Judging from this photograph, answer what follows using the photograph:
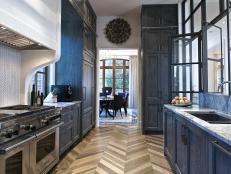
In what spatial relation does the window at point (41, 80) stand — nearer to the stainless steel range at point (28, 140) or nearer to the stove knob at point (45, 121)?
the stainless steel range at point (28, 140)

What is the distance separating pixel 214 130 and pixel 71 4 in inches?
131

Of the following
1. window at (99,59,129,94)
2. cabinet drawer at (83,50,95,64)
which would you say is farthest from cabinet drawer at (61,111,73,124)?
window at (99,59,129,94)

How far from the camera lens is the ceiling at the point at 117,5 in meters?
5.20

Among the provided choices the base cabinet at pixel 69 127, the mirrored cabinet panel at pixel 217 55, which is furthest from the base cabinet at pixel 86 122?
the mirrored cabinet panel at pixel 217 55

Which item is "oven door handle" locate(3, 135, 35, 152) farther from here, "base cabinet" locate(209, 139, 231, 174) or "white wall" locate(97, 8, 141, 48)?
"white wall" locate(97, 8, 141, 48)

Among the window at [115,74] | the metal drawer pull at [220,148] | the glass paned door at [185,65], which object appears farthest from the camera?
the window at [115,74]

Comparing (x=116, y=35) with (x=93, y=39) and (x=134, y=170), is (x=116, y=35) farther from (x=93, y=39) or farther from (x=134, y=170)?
(x=134, y=170)

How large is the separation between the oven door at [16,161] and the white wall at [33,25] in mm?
1069

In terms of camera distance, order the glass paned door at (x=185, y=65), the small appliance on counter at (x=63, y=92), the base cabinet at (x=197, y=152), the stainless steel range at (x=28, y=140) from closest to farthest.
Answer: the base cabinet at (x=197, y=152)
the stainless steel range at (x=28, y=140)
the glass paned door at (x=185, y=65)
the small appliance on counter at (x=63, y=92)

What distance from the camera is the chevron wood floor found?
3025 millimetres

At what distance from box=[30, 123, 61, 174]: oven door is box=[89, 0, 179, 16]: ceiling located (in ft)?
11.8

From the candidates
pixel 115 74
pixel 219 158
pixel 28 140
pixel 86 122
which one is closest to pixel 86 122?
pixel 86 122

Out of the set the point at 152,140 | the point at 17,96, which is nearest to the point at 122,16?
the point at 152,140

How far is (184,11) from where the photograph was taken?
5.19 m
